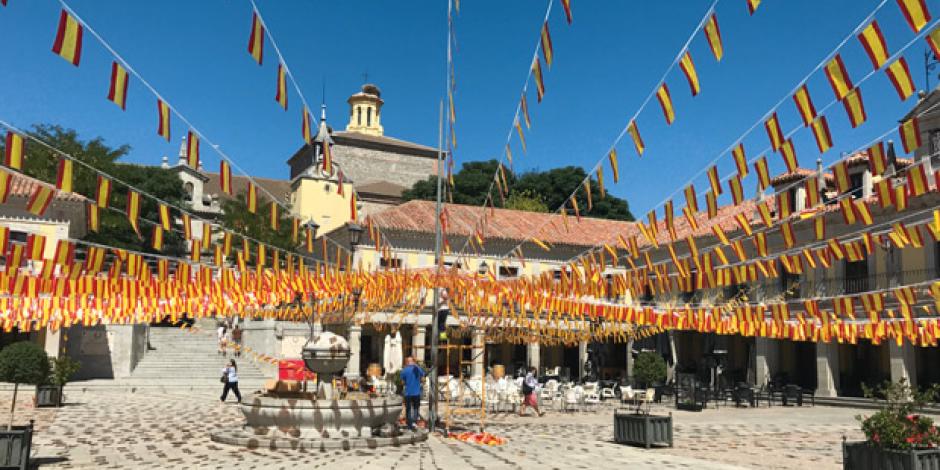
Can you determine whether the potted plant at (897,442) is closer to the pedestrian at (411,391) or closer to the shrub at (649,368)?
the pedestrian at (411,391)

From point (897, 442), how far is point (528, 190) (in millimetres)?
55617

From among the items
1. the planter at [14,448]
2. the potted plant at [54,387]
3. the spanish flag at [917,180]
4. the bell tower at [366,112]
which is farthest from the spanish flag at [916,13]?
the bell tower at [366,112]

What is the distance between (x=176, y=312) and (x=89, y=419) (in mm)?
5986

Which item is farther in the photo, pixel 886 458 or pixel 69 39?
pixel 886 458

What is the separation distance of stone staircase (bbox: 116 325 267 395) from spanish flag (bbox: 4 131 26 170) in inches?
811

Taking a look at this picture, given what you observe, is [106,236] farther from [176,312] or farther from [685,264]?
[685,264]

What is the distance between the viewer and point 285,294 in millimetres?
19828

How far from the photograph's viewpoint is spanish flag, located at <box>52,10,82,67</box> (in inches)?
227

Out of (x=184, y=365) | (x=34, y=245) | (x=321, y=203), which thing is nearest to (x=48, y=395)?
(x=34, y=245)

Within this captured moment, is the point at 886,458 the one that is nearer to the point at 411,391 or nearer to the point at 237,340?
the point at 411,391

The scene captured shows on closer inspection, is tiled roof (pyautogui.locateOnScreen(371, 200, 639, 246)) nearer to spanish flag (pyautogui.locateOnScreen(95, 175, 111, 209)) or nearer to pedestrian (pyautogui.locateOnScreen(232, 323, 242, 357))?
pedestrian (pyautogui.locateOnScreen(232, 323, 242, 357))

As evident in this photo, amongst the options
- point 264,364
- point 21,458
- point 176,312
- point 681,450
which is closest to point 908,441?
point 681,450

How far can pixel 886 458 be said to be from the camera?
8586 millimetres

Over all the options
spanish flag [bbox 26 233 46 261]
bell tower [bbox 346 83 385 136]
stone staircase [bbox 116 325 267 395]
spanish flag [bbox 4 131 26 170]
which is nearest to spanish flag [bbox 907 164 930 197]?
spanish flag [bbox 4 131 26 170]
